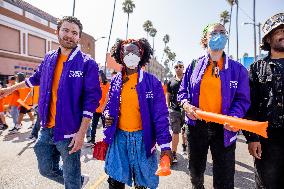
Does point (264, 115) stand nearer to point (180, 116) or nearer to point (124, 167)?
point (124, 167)

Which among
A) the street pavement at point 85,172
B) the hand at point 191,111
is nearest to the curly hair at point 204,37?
the hand at point 191,111

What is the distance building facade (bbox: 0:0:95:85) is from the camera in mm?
33281

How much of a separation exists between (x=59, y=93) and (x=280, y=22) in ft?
7.96

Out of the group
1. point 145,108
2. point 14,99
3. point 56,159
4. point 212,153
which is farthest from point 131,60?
point 14,99

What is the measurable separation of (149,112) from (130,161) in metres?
0.58

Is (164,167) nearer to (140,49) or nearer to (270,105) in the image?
(270,105)

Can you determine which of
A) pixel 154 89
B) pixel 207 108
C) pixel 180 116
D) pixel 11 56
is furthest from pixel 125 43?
pixel 11 56

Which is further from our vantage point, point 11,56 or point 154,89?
point 11,56

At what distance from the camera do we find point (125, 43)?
357 cm

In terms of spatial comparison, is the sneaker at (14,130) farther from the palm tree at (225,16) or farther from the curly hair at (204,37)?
the palm tree at (225,16)

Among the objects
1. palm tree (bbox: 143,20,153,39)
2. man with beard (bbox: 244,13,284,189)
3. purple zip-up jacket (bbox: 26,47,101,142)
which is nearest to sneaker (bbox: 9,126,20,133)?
purple zip-up jacket (bbox: 26,47,101,142)

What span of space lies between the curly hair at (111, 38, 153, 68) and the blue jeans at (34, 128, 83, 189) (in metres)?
1.15

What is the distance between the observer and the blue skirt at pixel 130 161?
→ 3.32m

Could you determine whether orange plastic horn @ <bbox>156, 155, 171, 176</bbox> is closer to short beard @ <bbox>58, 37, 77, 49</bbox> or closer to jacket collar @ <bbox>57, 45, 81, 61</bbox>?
jacket collar @ <bbox>57, 45, 81, 61</bbox>
